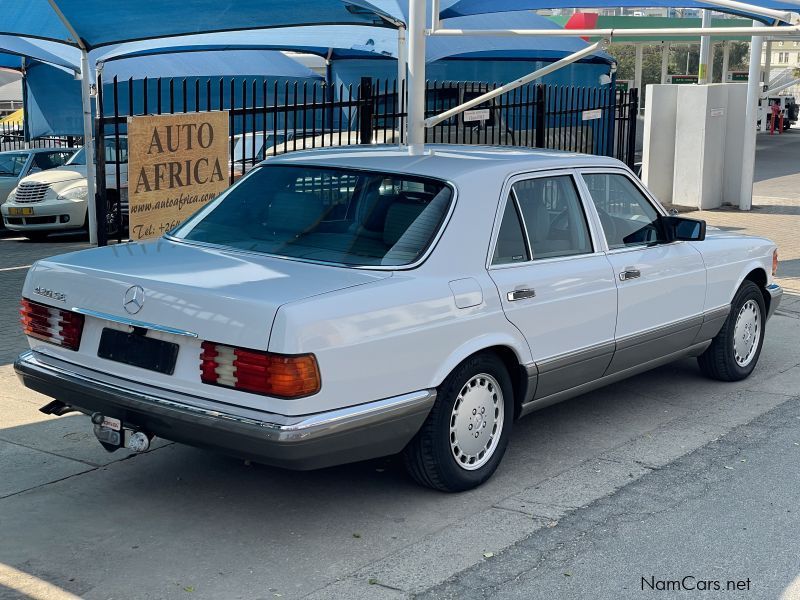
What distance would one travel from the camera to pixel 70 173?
17.0 metres

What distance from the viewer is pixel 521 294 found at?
5398 millimetres

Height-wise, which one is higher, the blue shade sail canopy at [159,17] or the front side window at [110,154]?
the blue shade sail canopy at [159,17]

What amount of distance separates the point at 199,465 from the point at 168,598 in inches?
61.3

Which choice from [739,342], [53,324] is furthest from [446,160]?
[739,342]

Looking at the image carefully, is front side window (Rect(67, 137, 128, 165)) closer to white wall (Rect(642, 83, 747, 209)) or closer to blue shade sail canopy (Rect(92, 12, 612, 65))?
blue shade sail canopy (Rect(92, 12, 612, 65))

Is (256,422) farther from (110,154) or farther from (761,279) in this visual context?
(110,154)

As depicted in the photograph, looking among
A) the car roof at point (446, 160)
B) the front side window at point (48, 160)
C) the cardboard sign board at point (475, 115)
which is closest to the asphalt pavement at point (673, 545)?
the car roof at point (446, 160)

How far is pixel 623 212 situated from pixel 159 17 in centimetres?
725

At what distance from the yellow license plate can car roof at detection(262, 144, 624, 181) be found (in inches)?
427

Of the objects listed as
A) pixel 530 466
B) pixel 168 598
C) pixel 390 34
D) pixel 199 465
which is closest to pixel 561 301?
pixel 530 466

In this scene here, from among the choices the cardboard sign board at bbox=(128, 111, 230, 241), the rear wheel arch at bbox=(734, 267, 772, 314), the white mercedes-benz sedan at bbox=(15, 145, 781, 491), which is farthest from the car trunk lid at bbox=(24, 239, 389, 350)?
the rear wheel arch at bbox=(734, 267, 772, 314)

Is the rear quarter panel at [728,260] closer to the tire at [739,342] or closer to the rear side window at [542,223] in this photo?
the tire at [739,342]

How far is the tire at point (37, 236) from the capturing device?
1647cm

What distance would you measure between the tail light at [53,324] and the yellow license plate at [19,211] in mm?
11335
